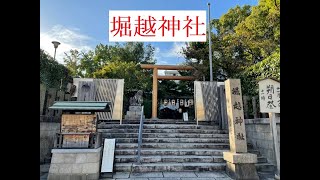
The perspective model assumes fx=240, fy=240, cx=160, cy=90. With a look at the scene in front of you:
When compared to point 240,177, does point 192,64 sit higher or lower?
higher

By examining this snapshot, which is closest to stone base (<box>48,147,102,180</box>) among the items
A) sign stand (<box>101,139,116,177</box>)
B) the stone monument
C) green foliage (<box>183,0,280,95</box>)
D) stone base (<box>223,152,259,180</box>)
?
sign stand (<box>101,139,116,177</box>)

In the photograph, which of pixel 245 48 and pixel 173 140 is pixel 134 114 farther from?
pixel 245 48

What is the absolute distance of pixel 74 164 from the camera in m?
5.11

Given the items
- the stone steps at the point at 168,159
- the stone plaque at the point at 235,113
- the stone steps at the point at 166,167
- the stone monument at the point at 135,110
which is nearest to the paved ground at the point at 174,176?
the stone steps at the point at 166,167

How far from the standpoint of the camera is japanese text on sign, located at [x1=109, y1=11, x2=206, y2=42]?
8.05 metres

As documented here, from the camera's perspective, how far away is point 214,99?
1064cm

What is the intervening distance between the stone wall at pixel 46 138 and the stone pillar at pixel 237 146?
16.5 feet
